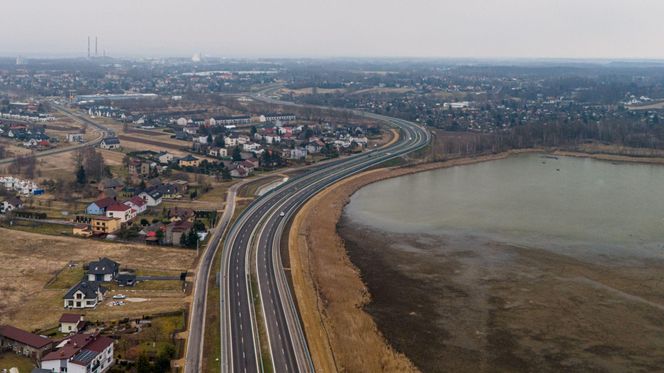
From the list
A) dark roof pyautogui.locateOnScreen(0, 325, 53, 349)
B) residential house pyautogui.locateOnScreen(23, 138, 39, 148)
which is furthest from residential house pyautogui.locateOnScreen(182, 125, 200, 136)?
dark roof pyautogui.locateOnScreen(0, 325, 53, 349)

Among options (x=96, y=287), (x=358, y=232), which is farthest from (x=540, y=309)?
(x=96, y=287)

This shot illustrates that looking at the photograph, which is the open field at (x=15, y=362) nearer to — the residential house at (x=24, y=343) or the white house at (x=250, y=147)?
the residential house at (x=24, y=343)

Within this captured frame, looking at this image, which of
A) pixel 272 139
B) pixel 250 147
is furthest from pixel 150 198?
pixel 272 139

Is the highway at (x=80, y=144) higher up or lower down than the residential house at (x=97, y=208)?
higher up

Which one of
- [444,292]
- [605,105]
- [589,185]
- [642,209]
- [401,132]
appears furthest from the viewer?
[605,105]

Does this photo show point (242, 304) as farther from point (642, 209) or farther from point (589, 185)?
point (589, 185)

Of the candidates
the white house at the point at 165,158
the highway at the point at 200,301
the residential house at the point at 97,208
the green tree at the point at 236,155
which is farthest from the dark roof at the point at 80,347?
the green tree at the point at 236,155

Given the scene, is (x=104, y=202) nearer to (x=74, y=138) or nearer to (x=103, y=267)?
(x=103, y=267)

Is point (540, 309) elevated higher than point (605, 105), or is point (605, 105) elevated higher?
point (605, 105)
